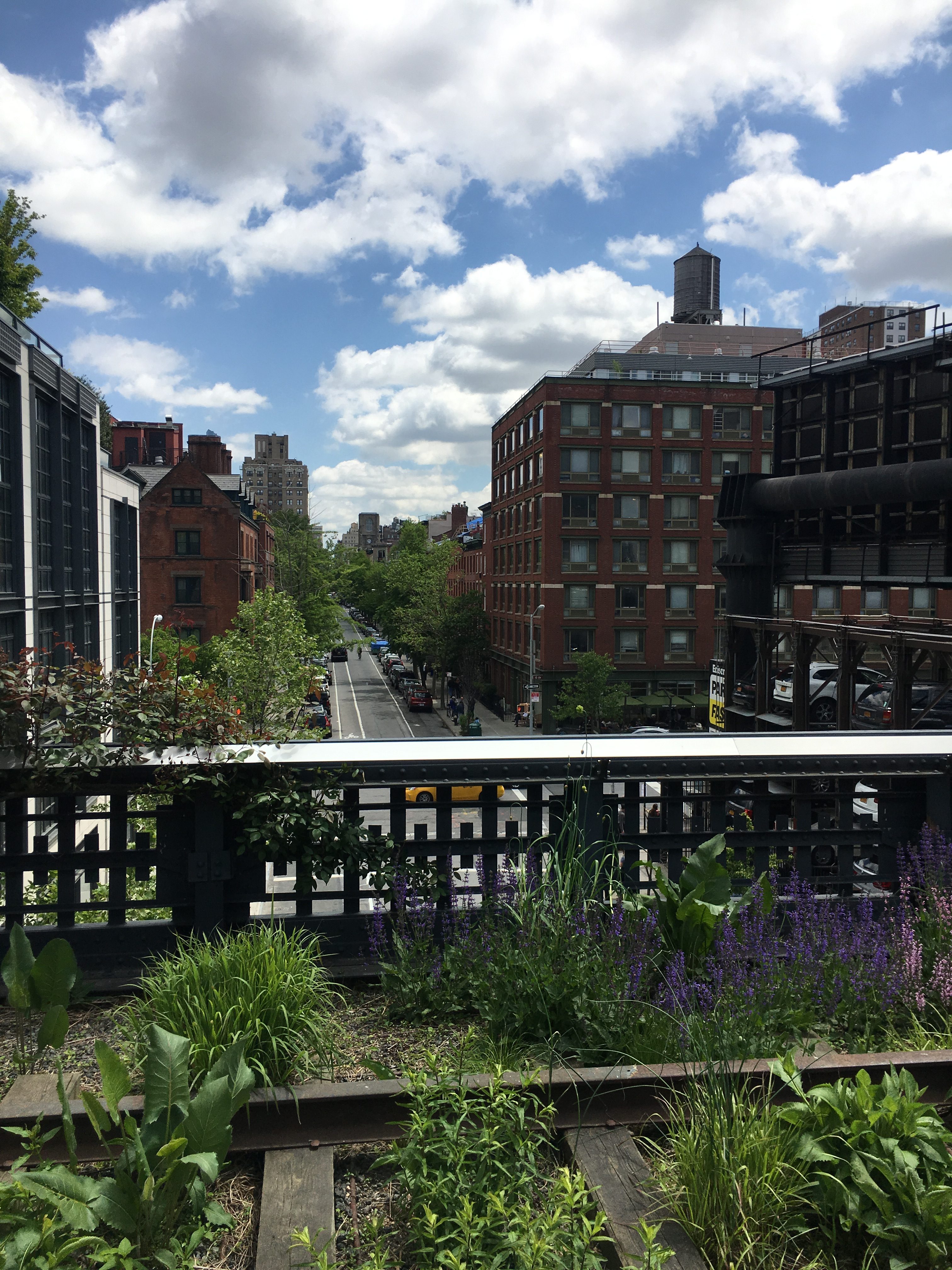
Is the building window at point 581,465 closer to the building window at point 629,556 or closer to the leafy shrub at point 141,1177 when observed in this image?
the building window at point 629,556

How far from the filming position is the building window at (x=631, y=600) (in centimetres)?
5253

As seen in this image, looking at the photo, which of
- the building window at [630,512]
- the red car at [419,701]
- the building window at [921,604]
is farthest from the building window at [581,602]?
the red car at [419,701]

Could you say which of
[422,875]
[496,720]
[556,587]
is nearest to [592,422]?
[556,587]

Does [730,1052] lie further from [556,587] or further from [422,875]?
[556,587]

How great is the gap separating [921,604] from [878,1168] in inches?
1803

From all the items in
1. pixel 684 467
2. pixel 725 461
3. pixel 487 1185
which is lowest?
pixel 487 1185

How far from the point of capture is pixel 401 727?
57.3 metres

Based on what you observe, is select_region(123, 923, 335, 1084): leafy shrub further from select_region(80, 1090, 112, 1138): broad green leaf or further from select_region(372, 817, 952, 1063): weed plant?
select_region(372, 817, 952, 1063): weed plant

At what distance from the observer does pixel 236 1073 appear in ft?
9.66

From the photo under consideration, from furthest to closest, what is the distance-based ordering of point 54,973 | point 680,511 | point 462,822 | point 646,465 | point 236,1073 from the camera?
point 680,511 < point 646,465 < point 462,822 < point 54,973 < point 236,1073

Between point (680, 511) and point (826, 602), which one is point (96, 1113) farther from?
point (826, 602)

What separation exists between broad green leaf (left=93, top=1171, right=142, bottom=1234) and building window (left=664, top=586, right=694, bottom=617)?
51.7 m

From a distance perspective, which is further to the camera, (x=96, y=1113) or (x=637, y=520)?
(x=637, y=520)

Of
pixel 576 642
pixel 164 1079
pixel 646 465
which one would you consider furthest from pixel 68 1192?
pixel 646 465
